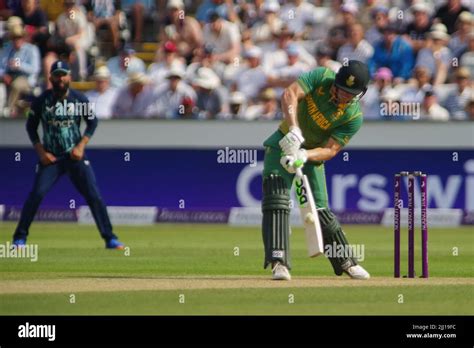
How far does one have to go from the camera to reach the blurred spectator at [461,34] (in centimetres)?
1872

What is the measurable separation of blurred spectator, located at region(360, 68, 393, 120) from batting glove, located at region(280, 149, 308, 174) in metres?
7.99

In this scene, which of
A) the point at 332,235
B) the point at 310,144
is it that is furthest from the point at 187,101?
the point at 332,235

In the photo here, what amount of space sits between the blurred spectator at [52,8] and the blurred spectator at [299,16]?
3.84 meters

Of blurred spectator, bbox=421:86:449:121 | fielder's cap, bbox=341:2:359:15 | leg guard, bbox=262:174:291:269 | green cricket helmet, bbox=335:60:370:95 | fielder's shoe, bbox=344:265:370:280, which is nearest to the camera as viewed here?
green cricket helmet, bbox=335:60:370:95

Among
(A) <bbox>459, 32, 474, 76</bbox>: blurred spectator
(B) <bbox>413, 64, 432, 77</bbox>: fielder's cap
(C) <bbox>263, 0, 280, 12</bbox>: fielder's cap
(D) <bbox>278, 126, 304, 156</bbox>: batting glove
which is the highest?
(C) <bbox>263, 0, 280, 12</bbox>: fielder's cap

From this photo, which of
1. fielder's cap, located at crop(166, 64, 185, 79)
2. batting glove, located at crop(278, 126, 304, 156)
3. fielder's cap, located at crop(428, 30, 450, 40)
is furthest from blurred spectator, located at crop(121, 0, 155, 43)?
batting glove, located at crop(278, 126, 304, 156)

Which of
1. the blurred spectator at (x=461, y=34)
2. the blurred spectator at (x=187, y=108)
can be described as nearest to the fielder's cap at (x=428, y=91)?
the blurred spectator at (x=461, y=34)

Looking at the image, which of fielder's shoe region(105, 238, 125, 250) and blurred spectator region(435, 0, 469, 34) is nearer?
fielder's shoe region(105, 238, 125, 250)

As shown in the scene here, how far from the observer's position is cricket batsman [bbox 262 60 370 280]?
34.7 ft

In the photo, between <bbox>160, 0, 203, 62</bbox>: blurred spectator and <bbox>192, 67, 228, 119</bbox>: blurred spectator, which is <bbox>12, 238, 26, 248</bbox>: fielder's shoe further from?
<bbox>160, 0, 203, 62</bbox>: blurred spectator

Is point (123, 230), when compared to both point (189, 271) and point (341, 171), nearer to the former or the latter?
point (341, 171)

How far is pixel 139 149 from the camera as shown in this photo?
1831cm

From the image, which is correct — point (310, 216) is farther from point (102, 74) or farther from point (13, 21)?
point (13, 21)
